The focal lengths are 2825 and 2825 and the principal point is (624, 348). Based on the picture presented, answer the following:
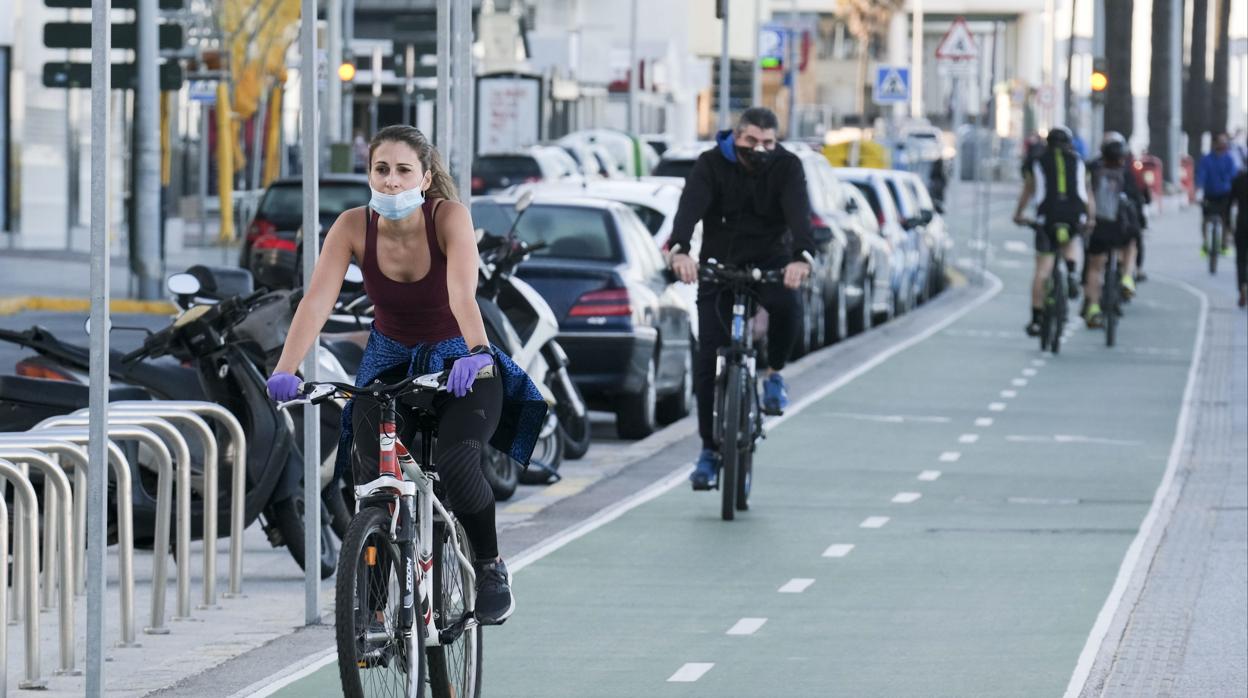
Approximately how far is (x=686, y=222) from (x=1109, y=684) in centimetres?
428

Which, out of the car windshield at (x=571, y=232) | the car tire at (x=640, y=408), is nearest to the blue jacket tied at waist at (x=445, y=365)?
the car tire at (x=640, y=408)

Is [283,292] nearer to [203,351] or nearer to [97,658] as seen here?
[203,351]

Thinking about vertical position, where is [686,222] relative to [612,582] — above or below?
above

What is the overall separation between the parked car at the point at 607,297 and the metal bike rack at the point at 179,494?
6340mm

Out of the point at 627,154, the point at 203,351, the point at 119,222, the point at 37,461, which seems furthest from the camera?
the point at 627,154

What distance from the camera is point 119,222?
40969 millimetres

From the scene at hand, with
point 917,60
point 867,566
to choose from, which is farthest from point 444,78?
point 917,60

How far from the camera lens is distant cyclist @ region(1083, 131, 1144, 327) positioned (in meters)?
24.6

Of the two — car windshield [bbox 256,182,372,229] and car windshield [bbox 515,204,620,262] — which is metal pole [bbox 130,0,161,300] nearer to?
car windshield [bbox 256,182,372,229]

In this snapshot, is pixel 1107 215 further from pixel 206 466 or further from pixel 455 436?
pixel 455 436

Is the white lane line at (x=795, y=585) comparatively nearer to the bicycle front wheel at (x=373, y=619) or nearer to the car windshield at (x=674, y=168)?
the bicycle front wheel at (x=373, y=619)

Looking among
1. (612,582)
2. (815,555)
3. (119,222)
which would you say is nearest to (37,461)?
(612,582)

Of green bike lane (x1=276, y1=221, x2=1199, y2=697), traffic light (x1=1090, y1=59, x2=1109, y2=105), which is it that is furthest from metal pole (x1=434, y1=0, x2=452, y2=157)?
traffic light (x1=1090, y1=59, x2=1109, y2=105)

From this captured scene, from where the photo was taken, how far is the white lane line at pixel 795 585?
10484mm
